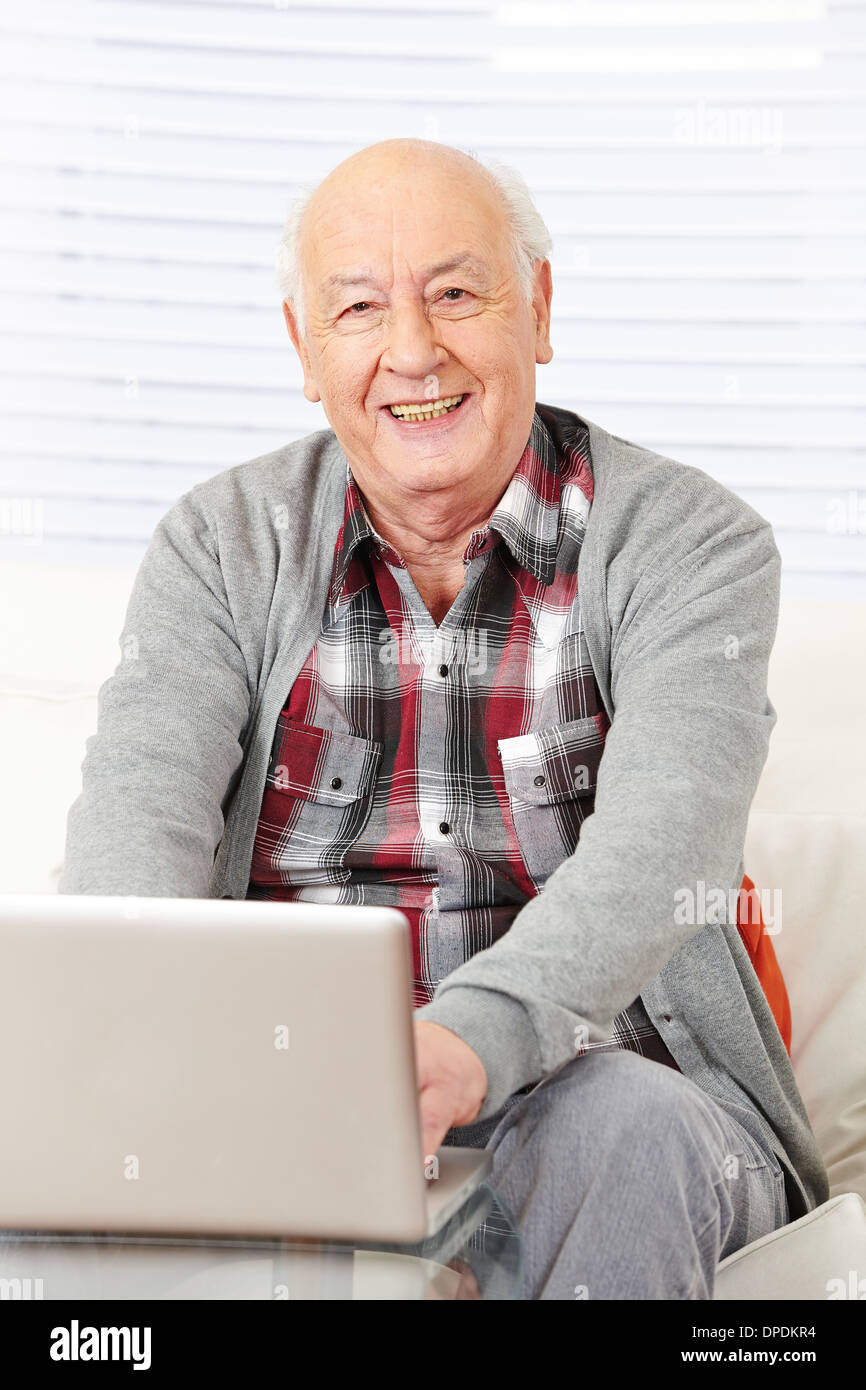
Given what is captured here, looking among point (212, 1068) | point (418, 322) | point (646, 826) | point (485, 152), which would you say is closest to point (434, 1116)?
point (212, 1068)

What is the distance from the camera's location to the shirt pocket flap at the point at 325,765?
4.62ft

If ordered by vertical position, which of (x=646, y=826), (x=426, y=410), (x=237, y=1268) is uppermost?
(x=426, y=410)

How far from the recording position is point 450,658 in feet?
4.70

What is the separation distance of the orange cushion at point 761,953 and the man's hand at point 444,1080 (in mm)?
549

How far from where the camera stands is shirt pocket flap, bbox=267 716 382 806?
1.41 m

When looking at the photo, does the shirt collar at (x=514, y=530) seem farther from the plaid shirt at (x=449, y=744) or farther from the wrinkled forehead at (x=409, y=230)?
the wrinkled forehead at (x=409, y=230)

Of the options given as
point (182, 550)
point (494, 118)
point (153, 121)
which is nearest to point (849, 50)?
point (494, 118)

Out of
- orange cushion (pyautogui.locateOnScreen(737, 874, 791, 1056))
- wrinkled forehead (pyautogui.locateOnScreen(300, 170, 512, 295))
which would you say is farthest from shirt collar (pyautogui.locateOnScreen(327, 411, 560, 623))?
orange cushion (pyautogui.locateOnScreen(737, 874, 791, 1056))

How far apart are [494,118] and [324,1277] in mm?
2241

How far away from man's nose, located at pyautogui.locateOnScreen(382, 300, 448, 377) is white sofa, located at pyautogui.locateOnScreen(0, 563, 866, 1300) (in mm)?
674

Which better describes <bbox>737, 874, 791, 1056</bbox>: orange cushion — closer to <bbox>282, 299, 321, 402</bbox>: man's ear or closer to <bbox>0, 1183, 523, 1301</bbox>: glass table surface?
<bbox>0, 1183, 523, 1301</bbox>: glass table surface

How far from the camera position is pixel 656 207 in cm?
261

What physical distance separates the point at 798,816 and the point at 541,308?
68 cm

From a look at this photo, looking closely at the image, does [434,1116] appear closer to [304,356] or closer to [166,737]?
[166,737]
